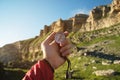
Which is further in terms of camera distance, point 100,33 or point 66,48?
point 100,33

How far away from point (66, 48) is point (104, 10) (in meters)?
87.5

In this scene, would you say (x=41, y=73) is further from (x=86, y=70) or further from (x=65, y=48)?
(x=86, y=70)

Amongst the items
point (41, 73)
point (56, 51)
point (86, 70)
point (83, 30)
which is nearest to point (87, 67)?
point (86, 70)

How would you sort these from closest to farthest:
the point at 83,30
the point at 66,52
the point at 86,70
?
1. the point at 66,52
2. the point at 86,70
3. the point at 83,30

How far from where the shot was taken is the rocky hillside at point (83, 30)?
2582 inches

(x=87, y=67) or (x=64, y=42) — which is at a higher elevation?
(x=64, y=42)

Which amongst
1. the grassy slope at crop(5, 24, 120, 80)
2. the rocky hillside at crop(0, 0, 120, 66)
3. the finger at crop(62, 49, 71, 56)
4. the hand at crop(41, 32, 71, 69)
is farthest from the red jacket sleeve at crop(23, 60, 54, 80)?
the rocky hillside at crop(0, 0, 120, 66)

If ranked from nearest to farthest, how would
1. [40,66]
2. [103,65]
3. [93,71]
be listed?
1. [40,66]
2. [93,71]
3. [103,65]

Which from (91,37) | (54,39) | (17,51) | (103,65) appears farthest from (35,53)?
(54,39)

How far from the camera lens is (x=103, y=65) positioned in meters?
38.7

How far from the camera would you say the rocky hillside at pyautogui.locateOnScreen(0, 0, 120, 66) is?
65.6 m

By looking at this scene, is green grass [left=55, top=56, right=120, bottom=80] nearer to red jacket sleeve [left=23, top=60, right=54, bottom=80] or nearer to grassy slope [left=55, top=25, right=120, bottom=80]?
grassy slope [left=55, top=25, right=120, bottom=80]

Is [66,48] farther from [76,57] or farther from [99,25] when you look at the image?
[99,25]

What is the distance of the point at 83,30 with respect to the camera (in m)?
101
